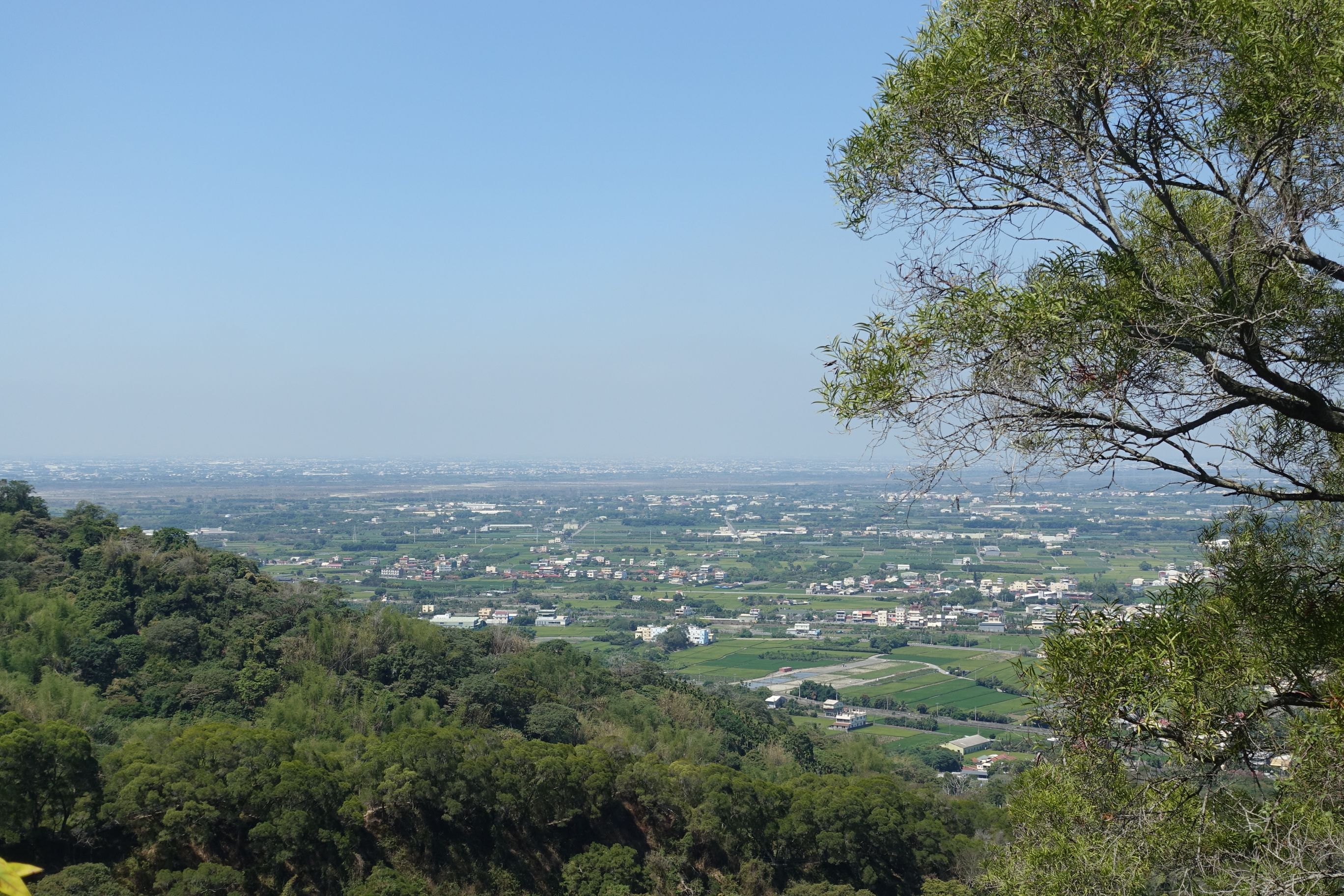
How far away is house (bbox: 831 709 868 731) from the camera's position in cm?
3272

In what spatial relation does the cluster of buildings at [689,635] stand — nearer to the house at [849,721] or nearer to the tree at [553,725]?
the house at [849,721]

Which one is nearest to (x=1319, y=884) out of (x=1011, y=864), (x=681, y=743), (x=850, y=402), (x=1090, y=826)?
(x=1090, y=826)

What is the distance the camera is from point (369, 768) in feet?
54.0

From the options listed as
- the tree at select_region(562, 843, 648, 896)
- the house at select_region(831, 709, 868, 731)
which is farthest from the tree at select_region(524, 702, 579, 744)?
the house at select_region(831, 709, 868, 731)

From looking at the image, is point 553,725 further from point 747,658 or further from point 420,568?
point 420,568

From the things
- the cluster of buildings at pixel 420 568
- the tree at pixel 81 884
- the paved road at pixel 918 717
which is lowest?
the paved road at pixel 918 717

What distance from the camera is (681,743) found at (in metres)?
23.9

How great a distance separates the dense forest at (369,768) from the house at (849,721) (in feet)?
15.5

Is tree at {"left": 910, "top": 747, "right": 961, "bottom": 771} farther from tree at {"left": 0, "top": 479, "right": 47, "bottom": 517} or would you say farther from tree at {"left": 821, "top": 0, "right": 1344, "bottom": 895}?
tree at {"left": 0, "top": 479, "right": 47, "bottom": 517}

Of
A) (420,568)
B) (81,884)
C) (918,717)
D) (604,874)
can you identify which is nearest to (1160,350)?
(81,884)

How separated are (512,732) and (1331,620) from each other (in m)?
20.6

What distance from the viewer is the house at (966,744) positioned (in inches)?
1179

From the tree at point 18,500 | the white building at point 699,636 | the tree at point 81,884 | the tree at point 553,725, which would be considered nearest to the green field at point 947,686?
the white building at point 699,636

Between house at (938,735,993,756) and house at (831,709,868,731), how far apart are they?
10.4 feet
